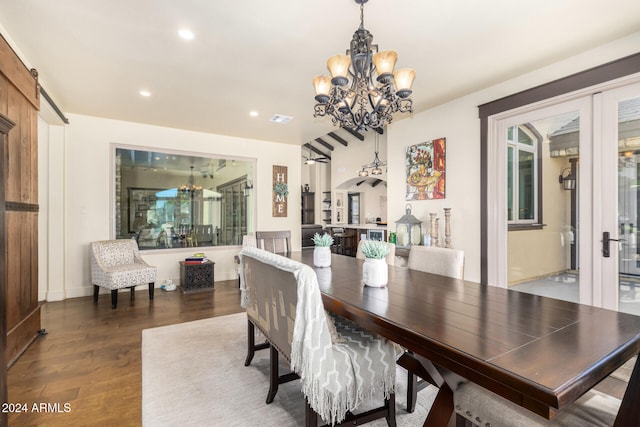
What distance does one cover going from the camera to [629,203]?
263 cm

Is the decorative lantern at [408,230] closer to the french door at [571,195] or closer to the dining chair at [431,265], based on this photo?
the french door at [571,195]

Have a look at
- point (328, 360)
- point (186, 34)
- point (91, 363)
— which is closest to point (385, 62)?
point (186, 34)

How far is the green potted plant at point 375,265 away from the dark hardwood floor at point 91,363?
1.58 meters

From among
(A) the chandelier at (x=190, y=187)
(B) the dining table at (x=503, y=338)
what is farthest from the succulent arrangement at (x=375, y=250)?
(A) the chandelier at (x=190, y=187)

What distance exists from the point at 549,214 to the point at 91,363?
14.6ft

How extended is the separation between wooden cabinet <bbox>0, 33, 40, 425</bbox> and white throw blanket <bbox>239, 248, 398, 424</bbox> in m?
2.32

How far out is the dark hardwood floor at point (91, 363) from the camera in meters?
1.90

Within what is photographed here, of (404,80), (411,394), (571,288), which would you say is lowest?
(411,394)

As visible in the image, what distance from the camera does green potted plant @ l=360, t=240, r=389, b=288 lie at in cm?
178

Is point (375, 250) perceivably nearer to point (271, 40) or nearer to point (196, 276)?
point (271, 40)

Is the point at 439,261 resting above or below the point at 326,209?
below

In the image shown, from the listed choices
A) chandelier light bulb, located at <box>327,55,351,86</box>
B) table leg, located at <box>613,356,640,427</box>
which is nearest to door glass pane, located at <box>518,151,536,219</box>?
chandelier light bulb, located at <box>327,55,351,86</box>

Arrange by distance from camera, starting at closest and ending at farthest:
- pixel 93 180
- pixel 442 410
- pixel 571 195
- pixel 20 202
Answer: pixel 442 410
pixel 20 202
pixel 571 195
pixel 93 180

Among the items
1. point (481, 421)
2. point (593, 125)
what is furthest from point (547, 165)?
point (481, 421)
